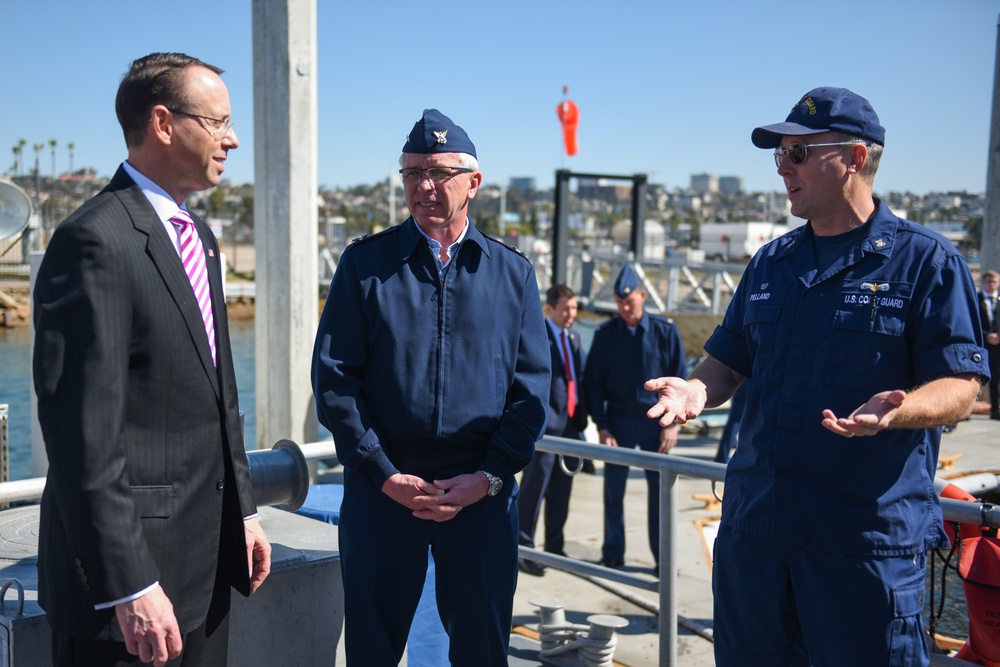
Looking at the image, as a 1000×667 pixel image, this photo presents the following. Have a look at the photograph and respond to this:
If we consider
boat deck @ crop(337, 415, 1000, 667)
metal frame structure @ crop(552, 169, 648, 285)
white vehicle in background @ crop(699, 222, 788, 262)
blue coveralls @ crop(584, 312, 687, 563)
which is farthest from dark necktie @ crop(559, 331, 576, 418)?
white vehicle in background @ crop(699, 222, 788, 262)

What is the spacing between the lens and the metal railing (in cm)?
293

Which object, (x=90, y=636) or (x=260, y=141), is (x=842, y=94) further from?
(x=260, y=141)

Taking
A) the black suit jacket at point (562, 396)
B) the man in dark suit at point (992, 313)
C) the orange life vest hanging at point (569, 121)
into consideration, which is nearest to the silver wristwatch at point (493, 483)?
the black suit jacket at point (562, 396)

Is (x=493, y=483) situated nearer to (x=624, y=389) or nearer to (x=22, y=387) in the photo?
(x=624, y=389)

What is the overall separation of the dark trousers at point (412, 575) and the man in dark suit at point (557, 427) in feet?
12.9

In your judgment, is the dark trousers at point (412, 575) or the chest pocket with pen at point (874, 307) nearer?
the chest pocket with pen at point (874, 307)

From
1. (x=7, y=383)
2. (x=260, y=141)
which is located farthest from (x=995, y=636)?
(x=7, y=383)

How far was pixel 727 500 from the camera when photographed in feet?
8.74

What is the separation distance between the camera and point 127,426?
2027mm

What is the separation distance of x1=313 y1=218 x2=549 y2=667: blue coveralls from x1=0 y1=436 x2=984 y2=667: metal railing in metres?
0.33

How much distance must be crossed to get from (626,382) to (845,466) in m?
4.59

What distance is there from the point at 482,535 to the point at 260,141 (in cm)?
453

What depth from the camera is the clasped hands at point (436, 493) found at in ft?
9.20

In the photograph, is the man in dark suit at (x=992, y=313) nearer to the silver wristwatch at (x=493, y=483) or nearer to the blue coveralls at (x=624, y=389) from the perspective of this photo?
the blue coveralls at (x=624, y=389)
